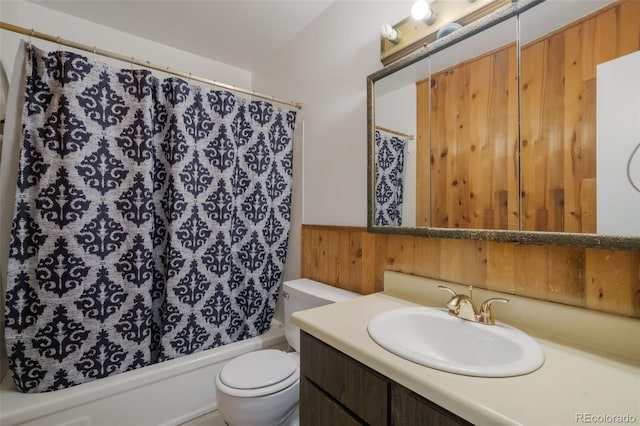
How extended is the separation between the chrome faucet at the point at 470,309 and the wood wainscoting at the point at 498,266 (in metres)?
0.11

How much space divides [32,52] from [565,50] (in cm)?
212

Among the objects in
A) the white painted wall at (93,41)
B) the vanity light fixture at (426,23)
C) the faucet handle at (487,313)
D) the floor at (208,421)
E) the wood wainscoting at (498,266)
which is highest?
the white painted wall at (93,41)

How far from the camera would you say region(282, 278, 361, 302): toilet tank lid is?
143cm

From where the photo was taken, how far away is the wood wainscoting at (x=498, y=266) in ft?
2.50

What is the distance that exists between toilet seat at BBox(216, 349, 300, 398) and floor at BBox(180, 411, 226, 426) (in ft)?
1.55

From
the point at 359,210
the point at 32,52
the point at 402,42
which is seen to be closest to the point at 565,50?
the point at 402,42

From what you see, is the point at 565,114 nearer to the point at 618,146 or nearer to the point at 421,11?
the point at 618,146

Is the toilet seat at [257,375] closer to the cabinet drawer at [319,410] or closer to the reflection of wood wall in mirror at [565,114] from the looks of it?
the cabinet drawer at [319,410]

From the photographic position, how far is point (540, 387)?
0.60 metres

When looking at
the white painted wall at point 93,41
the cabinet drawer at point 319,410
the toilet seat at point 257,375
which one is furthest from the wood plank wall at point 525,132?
the white painted wall at point 93,41

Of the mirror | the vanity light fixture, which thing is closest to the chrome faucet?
the mirror

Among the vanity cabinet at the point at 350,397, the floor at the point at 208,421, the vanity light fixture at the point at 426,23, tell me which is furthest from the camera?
the floor at the point at 208,421

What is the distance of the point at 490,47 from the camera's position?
3.23 ft

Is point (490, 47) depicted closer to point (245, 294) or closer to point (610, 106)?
point (610, 106)
